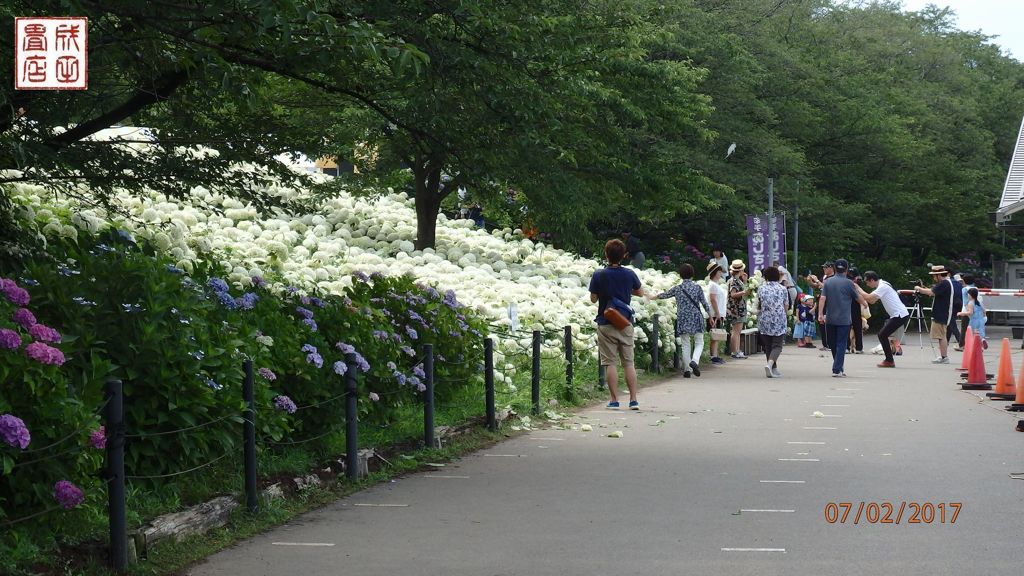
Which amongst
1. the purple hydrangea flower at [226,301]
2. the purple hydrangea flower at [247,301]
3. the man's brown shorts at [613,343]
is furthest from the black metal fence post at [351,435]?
the man's brown shorts at [613,343]

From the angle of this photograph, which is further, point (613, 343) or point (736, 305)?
point (736, 305)

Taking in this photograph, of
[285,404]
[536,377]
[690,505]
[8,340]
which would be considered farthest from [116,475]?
[536,377]

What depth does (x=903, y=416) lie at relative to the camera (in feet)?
47.8

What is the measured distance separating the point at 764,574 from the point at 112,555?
3316 millimetres

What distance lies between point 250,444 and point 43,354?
202cm

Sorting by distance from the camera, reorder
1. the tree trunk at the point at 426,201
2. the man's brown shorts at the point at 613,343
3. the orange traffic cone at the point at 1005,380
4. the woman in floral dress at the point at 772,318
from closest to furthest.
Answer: the man's brown shorts at the point at 613,343 → the orange traffic cone at the point at 1005,380 → the woman in floral dress at the point at 772,318 → the tree trunk at the point at 426,201

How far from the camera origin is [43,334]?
6.48 m

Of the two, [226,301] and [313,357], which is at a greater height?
[226,301]

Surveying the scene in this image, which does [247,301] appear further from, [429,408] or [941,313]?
[941,313]

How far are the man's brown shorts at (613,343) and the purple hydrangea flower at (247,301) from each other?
6207mm

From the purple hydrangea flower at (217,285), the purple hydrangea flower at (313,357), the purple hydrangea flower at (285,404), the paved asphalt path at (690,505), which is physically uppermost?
the purple hydrangea flower at (217,285)

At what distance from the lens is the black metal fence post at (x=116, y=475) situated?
6.38m

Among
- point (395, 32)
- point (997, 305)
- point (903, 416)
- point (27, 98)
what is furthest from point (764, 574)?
point (997, 305)
